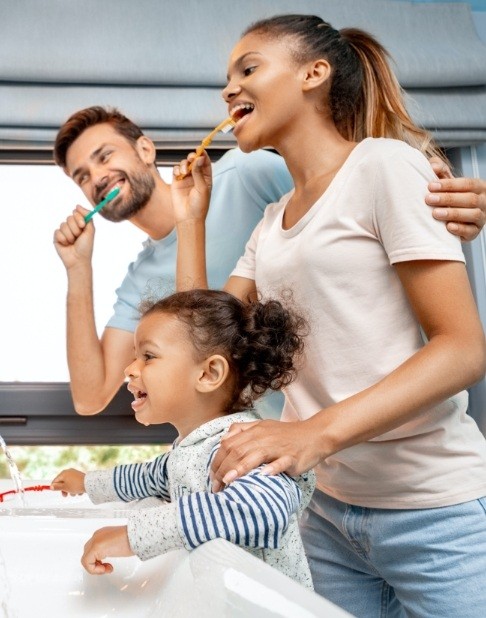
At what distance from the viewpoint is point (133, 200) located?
74.6 inches

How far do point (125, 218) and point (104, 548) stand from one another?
3.83 feet

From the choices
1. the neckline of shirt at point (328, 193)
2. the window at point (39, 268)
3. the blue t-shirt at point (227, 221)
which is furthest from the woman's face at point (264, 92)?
the window at point (39, 268)

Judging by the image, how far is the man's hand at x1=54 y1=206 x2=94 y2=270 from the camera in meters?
1.73

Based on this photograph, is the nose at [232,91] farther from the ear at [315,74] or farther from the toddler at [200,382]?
the toddler at [200,382]

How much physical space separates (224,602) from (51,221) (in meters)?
1.82

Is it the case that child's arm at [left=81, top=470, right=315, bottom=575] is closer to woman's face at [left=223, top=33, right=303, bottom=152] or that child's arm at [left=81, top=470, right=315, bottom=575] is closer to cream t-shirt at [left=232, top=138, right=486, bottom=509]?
cream t-shirt at [left=232, top=138, right=486, bottom=509]

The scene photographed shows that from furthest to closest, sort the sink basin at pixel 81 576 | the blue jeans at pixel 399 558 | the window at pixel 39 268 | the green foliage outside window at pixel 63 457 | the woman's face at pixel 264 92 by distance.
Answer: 1. the window at pixel 39 268
2. the green foliage outside window at pixel 63 457
3. the woman's face at pixel 264 92
4. the blue jeans at pixel 399 558
5. the sink basin at pixel 81 576

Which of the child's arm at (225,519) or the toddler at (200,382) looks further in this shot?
the toddler at (200,382)

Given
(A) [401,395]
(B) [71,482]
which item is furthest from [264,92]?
(B) [71,482]

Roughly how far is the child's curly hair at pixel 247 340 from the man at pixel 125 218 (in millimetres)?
599

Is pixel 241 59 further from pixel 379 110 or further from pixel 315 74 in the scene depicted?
pixel 379 110

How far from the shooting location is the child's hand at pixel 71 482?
122 cm

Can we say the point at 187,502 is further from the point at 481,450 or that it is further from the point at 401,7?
the point at 401,7

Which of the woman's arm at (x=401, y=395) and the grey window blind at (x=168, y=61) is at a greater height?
the grey window blind at (x=168, y=61)
